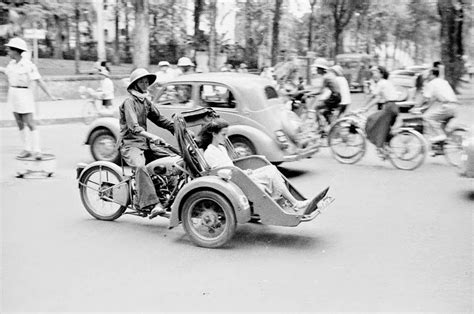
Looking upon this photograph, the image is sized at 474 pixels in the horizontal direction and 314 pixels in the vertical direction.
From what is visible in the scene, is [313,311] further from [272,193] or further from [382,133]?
[382,133]

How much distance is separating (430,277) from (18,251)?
3.99m

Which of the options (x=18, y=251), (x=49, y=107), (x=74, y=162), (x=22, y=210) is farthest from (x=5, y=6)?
(x=18, y=251)


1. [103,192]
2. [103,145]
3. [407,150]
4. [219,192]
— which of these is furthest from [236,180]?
[407,150]

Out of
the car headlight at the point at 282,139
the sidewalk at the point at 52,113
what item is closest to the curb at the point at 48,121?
the sidewalk at the point at 52,113

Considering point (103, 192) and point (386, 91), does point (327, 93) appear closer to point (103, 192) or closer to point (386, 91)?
point (386, 91)

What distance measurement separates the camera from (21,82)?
31.5ft

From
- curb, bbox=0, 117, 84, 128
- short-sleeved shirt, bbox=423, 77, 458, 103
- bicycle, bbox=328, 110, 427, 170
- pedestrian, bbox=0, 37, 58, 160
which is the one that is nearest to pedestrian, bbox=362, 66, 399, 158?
bicycle, bbox=328, 110, 427, 170

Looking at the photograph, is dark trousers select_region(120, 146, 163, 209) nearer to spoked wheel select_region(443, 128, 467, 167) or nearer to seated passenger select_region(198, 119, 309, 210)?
seated passenger select_region(198, 119, 309, 210)

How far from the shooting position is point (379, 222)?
7172 millimetres

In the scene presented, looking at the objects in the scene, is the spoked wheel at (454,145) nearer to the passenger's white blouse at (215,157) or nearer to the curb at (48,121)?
the passenger's white blouse at (215,157)

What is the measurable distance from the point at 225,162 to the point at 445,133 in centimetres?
605

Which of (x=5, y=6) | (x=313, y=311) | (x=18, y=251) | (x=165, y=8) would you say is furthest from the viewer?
(x=165, y=8)

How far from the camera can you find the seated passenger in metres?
6.16

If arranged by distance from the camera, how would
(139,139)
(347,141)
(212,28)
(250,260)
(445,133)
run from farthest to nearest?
1. (212,28)
2. (347,141)
3. (445,133)
4. (139,139)
5. (250,260)
